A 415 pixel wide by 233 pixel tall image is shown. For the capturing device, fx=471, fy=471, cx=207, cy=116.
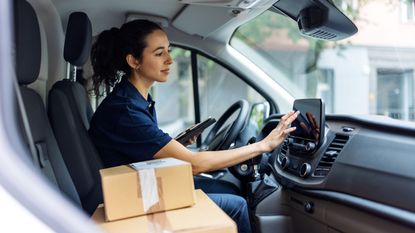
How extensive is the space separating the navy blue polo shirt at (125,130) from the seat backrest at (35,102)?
151 millimetres

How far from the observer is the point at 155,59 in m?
1.82

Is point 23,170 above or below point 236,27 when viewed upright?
below

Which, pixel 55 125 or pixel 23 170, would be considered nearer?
pixel 23 170

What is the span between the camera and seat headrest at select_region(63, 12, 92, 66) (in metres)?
1.80

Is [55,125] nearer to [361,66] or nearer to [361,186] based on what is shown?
[361,186]

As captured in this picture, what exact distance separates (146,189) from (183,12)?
1.40 meters

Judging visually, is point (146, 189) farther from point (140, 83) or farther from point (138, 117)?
point (140, 83)

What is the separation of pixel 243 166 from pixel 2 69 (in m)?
1.43

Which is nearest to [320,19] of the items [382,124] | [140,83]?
[382,124]

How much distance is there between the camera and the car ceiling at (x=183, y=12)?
2.16m

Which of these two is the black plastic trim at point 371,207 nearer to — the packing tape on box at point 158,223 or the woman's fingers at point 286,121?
the woman's fingers at point 286,121

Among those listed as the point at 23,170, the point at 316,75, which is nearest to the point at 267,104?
the point at 23,170

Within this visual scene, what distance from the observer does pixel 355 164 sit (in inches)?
58.6

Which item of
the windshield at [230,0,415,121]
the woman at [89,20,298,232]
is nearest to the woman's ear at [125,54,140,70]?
the woman at [89,20,298,232]
